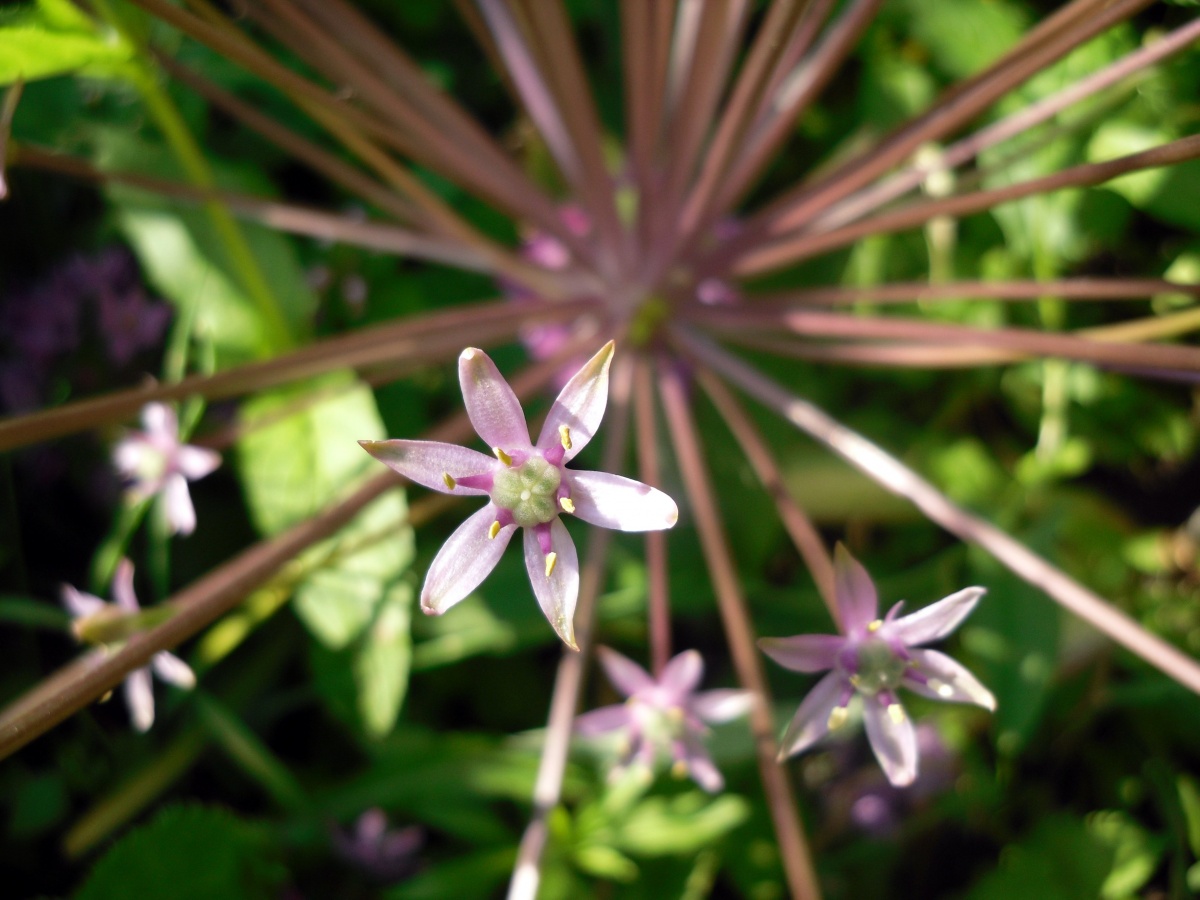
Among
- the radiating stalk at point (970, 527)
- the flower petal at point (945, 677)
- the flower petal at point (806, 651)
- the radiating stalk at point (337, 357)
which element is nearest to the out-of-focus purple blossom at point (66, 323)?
the radiating stalk at point (337, 357)

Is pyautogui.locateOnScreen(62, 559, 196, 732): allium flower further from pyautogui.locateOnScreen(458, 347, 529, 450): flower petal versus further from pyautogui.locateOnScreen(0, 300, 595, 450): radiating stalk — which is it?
pyautogui.locateOnScreen(458, 347, 529, 450): flower petal

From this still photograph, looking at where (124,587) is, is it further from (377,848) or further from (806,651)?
(806,651)

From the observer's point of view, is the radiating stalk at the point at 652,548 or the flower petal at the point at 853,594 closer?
the flower petal at the point at 853,594

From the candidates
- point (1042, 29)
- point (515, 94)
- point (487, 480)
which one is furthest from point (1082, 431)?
point (487, 480)

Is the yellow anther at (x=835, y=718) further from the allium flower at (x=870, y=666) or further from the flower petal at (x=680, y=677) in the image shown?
the flower petal at (x=680, y=677)

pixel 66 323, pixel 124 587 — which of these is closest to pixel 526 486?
pixel 124 587

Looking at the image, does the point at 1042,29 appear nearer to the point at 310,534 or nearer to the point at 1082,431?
the point at 1082,431

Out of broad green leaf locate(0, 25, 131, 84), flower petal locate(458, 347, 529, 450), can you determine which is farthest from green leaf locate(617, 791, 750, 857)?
broad green leaf locate(0, 25, 131, 84)
